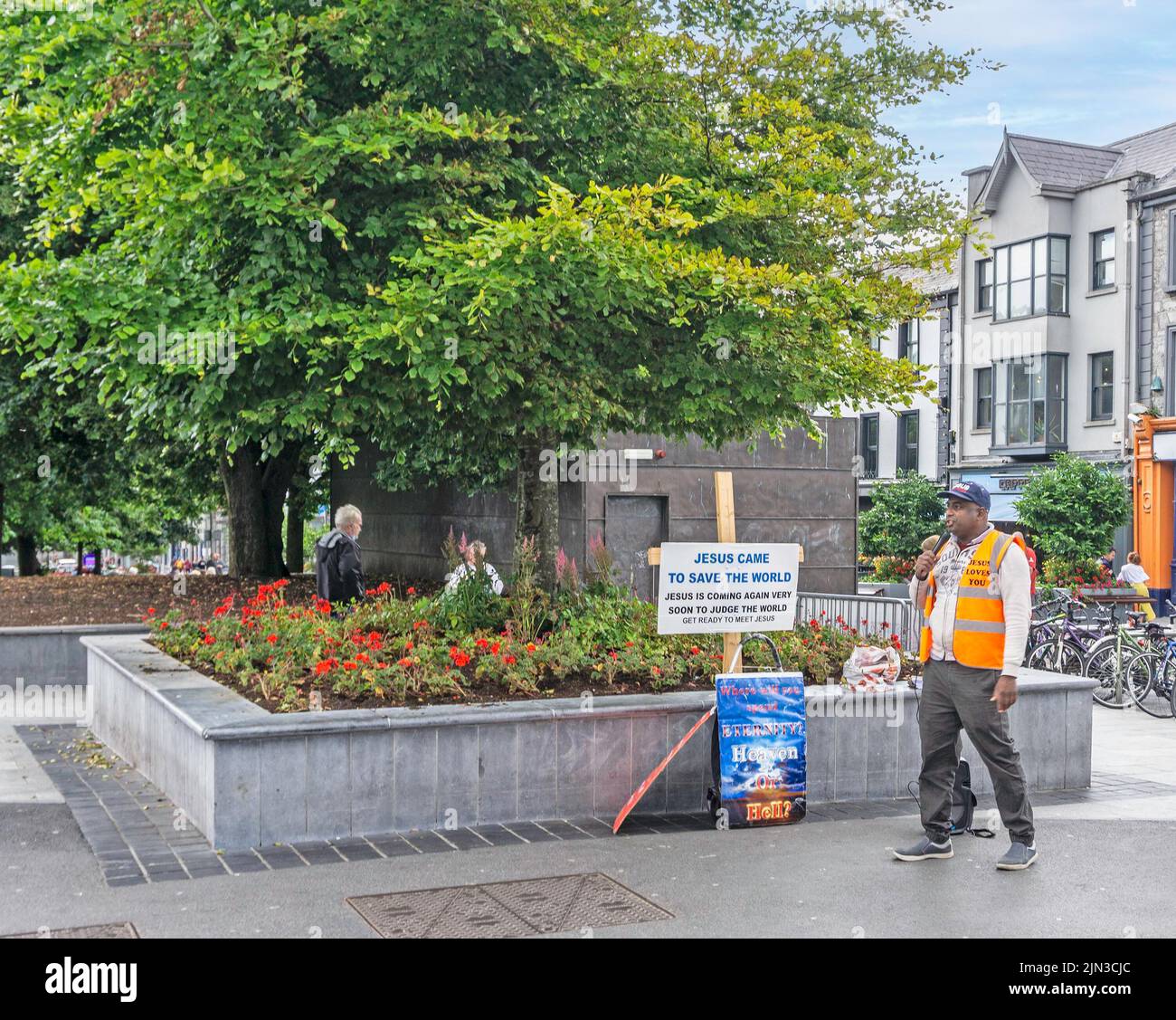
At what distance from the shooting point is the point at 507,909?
615 cm

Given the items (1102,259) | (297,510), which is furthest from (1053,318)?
(297,510)

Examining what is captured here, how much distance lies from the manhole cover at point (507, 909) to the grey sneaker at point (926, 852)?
64.8 inches

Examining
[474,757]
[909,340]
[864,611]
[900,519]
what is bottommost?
[474,757]

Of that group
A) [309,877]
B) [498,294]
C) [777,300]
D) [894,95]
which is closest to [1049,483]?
[894,95]

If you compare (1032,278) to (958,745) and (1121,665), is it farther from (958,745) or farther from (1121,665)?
(958,745)

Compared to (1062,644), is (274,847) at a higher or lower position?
lower

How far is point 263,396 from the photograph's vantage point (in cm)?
977

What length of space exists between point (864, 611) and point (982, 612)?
Answer: 10.2m

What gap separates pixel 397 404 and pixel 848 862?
4720 mm

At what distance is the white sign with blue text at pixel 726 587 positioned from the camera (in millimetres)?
8281

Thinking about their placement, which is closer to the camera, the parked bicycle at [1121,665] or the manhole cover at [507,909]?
the manhole cover at [507,909]

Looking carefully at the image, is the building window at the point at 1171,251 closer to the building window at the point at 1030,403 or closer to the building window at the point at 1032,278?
the building window at the point at 1032,278

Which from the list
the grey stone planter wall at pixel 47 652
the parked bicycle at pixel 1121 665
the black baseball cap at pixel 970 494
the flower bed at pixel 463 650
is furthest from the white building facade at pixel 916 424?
the black baseball cap at pixel 970 494
